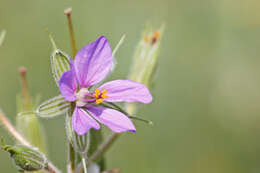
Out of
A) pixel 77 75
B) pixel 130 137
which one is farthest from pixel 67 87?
pixel 130 137

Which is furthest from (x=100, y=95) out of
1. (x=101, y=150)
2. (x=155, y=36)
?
(x=155, y=36)

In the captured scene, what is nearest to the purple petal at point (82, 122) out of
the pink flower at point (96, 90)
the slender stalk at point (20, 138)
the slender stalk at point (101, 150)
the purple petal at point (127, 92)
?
the pink flower at point (96, 90)

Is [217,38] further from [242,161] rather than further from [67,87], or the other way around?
[67,87]

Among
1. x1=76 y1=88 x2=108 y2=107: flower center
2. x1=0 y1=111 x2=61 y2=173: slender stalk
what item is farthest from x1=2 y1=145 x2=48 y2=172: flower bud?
x1=76 y1=88 x2=108 y2=107: flower center

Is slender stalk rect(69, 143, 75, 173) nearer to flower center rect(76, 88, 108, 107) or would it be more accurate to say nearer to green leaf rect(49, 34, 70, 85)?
flower center rect(76, 88, 108, 107)

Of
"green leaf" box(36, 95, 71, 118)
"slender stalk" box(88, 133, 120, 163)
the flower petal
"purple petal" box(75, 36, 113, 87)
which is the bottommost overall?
"slender stalk" box(88, 133, 120, 163)

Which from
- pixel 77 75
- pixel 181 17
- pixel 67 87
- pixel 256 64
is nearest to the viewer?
pixel 67 87
